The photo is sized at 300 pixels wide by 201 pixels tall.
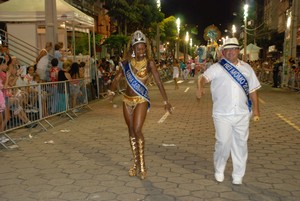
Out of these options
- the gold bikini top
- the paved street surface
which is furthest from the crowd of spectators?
the gold bikini top

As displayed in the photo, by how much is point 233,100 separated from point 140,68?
53.8 inches

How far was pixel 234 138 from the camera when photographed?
5258 mm

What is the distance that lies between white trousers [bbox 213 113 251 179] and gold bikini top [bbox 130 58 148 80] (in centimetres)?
116

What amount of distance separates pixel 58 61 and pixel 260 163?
8.26 metres

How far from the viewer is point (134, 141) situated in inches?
224

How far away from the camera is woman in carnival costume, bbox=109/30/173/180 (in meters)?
5.60

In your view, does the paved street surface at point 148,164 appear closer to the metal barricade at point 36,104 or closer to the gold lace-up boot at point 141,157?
the gold lace-up boot at point 141,157

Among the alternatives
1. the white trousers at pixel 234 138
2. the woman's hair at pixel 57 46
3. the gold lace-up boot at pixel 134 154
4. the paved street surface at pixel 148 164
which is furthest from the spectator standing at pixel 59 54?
the white trousers at pixel 234 138

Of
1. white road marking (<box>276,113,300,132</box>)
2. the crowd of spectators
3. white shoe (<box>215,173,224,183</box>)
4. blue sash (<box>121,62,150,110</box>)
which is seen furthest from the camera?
white road marking (<box>276,113,300,132</box>)

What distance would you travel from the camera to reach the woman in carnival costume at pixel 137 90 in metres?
5.60

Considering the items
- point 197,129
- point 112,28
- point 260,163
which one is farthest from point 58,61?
point 112,28

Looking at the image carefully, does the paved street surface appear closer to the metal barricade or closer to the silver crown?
the metal barricade

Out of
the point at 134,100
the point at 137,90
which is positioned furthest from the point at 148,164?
the point at 137,90

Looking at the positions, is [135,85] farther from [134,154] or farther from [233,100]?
[233,100]
